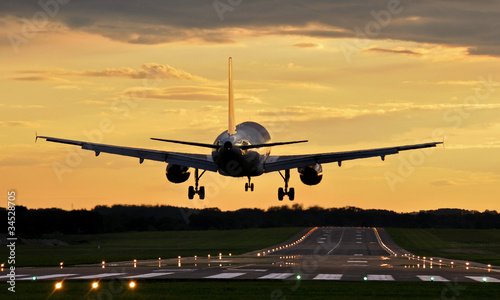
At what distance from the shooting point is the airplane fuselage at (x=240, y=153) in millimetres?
66500

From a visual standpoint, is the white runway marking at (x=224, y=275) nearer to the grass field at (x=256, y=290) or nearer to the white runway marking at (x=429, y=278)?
the grass field at (x=256, y=290)

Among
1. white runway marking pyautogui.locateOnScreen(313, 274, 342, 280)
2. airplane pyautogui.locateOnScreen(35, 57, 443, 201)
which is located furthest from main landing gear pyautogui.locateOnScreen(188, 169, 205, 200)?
white runway marking pyautogui.locateOnScreen(313, 274, 342, 280)

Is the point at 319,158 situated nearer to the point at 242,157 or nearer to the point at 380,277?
the point at 242,157

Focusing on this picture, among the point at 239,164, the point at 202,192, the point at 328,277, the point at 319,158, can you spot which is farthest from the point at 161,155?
the point at 328,277

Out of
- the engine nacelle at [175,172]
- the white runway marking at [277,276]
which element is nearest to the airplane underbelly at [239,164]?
the engine nacelle at [175,172]

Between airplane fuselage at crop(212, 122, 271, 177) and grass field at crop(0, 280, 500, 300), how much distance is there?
15031 mm

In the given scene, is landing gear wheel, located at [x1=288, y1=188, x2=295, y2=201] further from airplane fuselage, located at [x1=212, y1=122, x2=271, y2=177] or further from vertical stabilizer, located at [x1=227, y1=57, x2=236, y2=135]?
vertical stabilizer, located at [x1=227, y1=57, x2=236, y2=135]

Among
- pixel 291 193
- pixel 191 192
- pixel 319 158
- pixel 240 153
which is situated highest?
pixel 319 158

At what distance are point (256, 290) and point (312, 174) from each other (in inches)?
1227

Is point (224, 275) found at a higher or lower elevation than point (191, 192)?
lower

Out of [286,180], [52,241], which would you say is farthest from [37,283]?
[52,241]

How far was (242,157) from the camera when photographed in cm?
6794

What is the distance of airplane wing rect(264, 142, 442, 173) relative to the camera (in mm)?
72938

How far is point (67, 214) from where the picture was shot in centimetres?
17238
